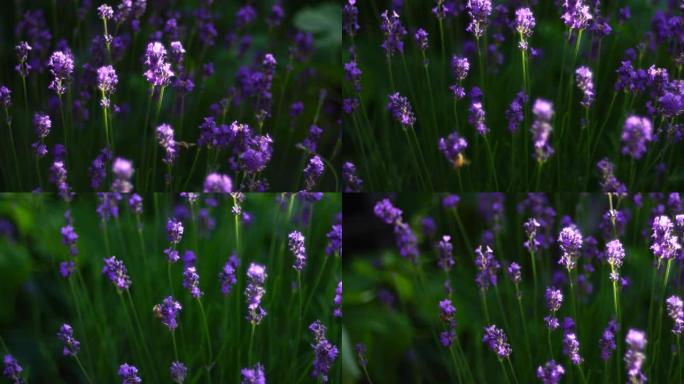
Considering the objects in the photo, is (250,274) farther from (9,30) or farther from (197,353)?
(9,30)

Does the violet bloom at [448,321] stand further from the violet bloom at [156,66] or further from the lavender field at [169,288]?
the violet bloom at [156,66]

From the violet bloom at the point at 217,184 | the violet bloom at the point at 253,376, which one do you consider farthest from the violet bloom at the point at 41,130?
the violet bloom at the point at 253,376

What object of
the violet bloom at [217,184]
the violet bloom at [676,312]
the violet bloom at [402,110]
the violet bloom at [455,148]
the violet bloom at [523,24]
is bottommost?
the violet bloom at [676,312]

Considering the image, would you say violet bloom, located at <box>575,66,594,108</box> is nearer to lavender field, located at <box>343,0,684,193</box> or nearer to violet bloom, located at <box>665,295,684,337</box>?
lavender field, located at <box>343,0,684,193</box>

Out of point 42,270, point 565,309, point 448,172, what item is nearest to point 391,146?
point 448,172

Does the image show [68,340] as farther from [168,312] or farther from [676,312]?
[676,312]

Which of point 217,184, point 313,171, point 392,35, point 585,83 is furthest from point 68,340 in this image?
point 585,83

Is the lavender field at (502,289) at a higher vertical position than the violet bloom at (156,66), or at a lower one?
lower
